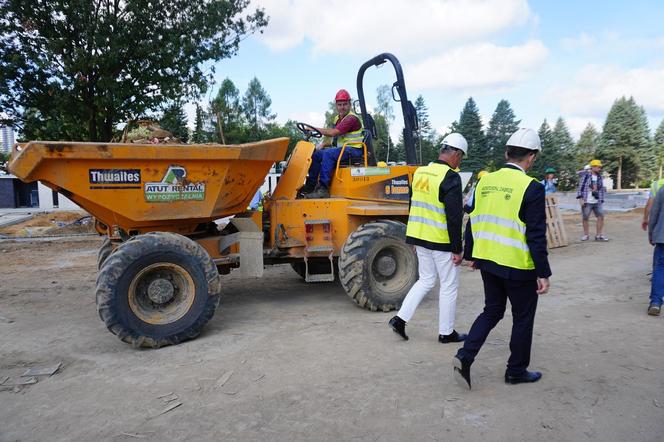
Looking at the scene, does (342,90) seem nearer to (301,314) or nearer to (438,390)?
(301,314)

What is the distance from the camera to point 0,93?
11.4 m

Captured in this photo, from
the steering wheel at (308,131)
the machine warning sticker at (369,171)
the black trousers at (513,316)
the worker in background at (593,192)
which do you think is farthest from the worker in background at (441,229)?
the worker in background at (593,192)

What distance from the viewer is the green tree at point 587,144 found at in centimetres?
4944

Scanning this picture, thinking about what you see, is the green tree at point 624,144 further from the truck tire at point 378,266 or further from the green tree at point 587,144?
the truck tire at point 378,266

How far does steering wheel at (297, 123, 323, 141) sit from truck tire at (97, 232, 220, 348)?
2.40 metres

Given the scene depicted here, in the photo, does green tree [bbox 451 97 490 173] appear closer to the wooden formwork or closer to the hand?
the wooden formwork

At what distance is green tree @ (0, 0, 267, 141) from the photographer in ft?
35.9

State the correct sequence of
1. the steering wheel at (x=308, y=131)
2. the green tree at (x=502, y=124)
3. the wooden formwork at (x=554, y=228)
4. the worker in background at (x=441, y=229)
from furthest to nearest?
1. the green tree at (x=502, y=124)
2. the wooden formwork at (x=554, y=228)
3. the steering wheel at (x=308, y=131)
4. the worker in background at (x=441, y=229)

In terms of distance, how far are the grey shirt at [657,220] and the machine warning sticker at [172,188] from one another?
16.4 ft

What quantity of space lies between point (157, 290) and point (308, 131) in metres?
2.91

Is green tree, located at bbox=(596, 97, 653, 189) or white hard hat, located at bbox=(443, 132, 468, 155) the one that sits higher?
green tree, located at bbox=(596, 97, 653, 189)

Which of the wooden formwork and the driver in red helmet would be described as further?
the wooden formwork

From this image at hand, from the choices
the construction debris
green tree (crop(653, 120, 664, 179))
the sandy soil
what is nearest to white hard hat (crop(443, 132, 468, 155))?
the construction debris

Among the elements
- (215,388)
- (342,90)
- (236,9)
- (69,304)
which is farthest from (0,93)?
(215,388)
